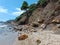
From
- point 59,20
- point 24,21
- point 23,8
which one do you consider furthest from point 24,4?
point 59,20

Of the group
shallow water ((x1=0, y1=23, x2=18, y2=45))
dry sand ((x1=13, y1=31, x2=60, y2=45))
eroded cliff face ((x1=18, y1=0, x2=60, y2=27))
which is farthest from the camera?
eroded cliff face ((x1=18, y1=0, x2=60, y2=27))

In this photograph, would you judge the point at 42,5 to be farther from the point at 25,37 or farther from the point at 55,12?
the point at 25,37

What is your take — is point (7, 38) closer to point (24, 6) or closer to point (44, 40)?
point (44, 40)

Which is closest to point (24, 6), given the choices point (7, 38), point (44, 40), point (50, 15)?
point (50, 15)

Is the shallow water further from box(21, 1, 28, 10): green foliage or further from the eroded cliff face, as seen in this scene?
box(21, 1, 28, 10): green foliage

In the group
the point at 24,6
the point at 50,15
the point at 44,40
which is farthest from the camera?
the point at 24,6

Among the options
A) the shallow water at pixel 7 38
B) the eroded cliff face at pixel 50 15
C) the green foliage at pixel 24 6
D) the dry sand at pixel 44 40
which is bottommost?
the shallow water at pixel 7 38

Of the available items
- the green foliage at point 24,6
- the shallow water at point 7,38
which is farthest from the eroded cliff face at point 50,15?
the green foliage at point 24,6

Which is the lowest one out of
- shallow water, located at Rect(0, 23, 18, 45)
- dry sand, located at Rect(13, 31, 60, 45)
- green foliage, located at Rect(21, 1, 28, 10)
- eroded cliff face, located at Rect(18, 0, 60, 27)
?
shallow water, located at Rect(0, 23, 18, 45)

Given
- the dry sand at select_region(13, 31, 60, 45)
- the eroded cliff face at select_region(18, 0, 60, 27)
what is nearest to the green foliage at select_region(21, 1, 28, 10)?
the eroded cliff face at select_region(18, 0, 60, 27)

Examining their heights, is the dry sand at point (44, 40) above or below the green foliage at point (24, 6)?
below

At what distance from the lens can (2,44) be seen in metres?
17.1

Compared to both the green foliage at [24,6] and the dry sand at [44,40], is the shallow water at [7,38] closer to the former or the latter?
the dry sand at [44,40]

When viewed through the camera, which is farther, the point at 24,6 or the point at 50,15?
the point at 24,6
